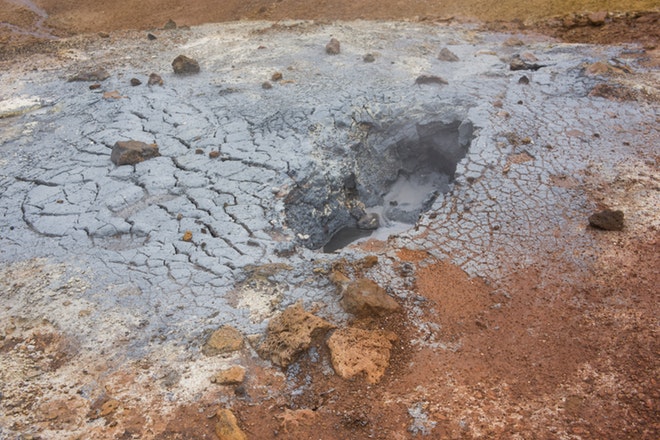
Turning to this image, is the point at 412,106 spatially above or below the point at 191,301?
above

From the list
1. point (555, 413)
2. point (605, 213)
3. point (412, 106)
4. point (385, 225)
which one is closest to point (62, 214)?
point (385, 225)

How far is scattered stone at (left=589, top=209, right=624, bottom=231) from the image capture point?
4043 millimetres

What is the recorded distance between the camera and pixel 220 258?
3887 mm

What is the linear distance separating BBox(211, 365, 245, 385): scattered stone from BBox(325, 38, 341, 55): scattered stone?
4863 mm

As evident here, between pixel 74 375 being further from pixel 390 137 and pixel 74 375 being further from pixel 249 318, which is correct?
pixel 390 137

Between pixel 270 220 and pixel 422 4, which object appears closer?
pixel 270 220

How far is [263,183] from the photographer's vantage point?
4.61 meters

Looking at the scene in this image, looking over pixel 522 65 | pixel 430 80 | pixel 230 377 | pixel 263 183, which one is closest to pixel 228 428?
pixel 230 377

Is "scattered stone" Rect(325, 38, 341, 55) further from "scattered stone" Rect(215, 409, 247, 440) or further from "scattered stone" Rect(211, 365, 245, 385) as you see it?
"scattered stone" Rect(215, 409, 247, 440)

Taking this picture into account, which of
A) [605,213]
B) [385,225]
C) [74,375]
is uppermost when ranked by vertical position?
[605,213]

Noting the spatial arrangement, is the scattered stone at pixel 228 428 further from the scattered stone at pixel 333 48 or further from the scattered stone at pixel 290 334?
the scattered stone at pixel 333 48

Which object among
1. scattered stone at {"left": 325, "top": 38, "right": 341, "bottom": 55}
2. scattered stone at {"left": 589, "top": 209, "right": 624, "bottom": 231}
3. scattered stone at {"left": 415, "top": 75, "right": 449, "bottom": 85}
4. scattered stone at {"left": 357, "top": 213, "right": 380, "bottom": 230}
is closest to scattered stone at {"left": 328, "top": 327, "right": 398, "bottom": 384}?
scattered stone at {"left": 357, "top": 213, "right": 380, "bottom": 230}

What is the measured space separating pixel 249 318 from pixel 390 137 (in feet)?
9.43

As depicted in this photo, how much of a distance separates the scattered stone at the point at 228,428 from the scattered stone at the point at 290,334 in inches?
17.2
